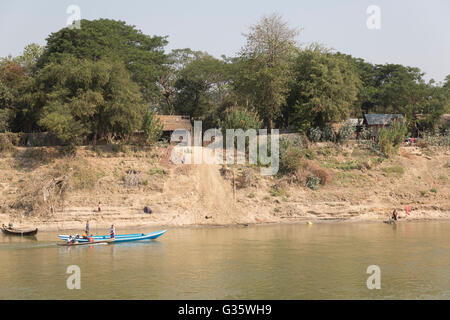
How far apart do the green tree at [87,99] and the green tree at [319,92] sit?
16.3 meters

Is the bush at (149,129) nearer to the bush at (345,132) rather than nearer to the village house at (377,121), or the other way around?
the bush at (345,132)

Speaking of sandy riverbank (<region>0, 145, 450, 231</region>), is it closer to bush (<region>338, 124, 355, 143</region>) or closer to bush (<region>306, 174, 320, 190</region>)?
bush (<region>306, 174, 320, 190</region>)

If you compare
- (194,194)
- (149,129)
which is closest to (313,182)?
(194,194)

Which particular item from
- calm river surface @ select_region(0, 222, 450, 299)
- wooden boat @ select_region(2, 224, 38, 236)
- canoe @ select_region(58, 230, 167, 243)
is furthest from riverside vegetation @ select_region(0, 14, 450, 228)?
canoe @ select_region(58, 230, 167, 243)

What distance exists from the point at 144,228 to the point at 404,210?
21.7 m

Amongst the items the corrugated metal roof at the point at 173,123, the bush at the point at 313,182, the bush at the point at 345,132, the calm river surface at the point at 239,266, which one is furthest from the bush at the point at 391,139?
the corrugated metal roof at the point at 173,123

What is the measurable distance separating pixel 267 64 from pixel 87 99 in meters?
19.4

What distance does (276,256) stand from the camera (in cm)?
2886

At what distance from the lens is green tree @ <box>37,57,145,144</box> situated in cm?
4347

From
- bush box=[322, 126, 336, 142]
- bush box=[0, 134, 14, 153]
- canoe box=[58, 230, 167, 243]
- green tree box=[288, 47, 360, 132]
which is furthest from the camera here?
bush box=[322, 126, 336, 142]

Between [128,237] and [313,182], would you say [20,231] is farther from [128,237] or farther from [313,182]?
[313,182]

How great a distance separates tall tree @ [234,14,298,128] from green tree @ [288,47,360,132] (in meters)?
1.43

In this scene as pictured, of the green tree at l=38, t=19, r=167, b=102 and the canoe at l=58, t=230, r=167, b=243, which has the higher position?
the green tree at l=38, t=19, r=167, b=102
